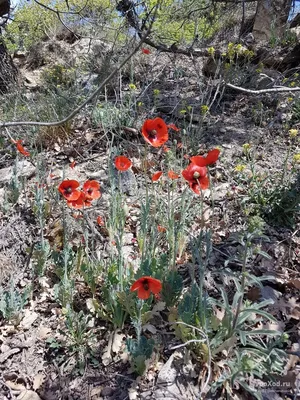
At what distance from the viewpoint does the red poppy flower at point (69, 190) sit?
73.8 inches

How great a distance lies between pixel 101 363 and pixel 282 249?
4.85ft

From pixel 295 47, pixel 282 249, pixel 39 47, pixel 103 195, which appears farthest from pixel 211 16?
pixel 39 47

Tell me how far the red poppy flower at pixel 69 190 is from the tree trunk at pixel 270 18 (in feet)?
15.5

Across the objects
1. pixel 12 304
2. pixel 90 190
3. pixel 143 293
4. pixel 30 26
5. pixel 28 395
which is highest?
pixel 30 26

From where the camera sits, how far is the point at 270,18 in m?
6.10

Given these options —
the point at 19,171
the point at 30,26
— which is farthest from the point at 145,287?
the point at 30,26

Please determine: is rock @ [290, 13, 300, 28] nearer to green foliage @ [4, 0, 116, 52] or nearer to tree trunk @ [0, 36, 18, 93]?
green foliage @ [4, 0, 116, 52]

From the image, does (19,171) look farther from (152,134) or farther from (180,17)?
(180,17)

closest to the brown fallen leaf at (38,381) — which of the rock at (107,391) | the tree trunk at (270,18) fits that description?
the rock at (107,391)

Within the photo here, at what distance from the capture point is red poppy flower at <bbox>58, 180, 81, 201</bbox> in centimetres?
187

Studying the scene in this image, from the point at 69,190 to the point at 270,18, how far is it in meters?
5.93

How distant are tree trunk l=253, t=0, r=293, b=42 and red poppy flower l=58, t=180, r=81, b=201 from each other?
4.73 metres

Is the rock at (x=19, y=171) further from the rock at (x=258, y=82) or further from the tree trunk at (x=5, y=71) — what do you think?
the rock at (x=258, y=82)

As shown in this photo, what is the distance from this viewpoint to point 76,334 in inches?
71.8
